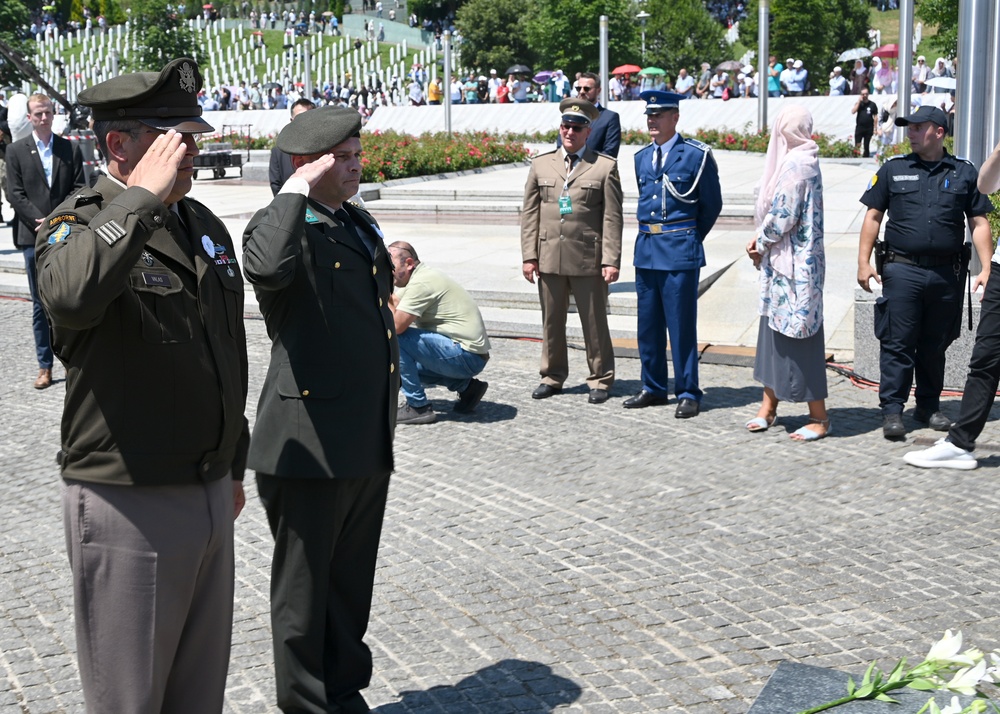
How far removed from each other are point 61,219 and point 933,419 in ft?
19.5

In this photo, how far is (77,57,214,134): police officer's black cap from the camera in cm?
286

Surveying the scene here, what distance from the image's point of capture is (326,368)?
3.67m

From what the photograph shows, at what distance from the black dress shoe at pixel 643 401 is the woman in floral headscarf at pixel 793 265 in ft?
2.87

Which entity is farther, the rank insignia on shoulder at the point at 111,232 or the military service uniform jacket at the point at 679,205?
the military service uniform jacket at the point at 679,205

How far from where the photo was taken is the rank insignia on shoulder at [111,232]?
2623mm

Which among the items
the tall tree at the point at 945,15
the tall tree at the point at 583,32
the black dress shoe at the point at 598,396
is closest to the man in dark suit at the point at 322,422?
the black dress shoe at the point at 598,396

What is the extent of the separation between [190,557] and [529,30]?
203ft

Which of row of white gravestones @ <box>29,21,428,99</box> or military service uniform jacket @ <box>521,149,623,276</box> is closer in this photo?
military service uniform jacket @ <box>521,149,623,276</box>

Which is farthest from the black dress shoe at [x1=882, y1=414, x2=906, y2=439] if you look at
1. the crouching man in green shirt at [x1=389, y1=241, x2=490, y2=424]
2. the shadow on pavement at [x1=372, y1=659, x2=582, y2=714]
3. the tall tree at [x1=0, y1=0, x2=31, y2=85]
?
the tall tree at [x1=0, y1=0, x2=31, y2=85]

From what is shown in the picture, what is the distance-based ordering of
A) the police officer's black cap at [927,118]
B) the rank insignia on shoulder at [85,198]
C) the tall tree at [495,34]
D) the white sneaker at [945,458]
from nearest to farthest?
the rank insignia on shoulder at [85,198]
the white sneaker at [945,458]
the police officer's black cap at [927,118]
the tall tree at [495,34]

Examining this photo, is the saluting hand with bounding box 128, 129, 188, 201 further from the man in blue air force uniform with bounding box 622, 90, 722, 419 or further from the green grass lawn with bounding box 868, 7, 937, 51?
the green grass lawn with bounding box 868, 7, 937, 51

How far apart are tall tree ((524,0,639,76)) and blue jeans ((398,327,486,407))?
5195 cm

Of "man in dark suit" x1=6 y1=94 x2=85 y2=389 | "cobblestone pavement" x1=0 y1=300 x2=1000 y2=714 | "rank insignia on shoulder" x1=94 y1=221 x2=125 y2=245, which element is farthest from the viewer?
"man in dark suit" x1=6 y1=94 x2=85 y2=389

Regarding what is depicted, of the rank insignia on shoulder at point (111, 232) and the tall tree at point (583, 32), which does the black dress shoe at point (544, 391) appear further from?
the tall tree at point (583, 32)
